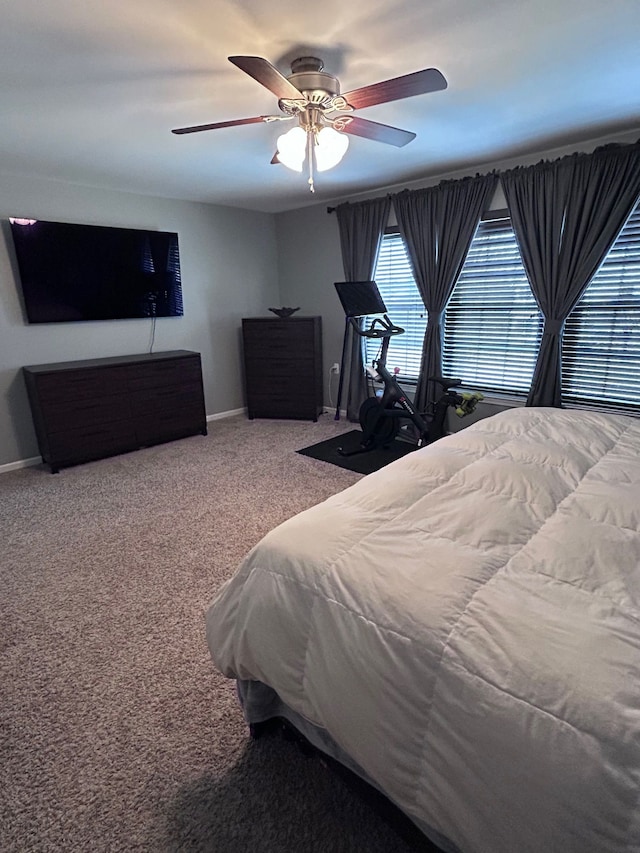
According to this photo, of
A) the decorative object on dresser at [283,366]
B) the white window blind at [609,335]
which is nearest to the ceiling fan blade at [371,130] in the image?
the white window blind at [609,335]

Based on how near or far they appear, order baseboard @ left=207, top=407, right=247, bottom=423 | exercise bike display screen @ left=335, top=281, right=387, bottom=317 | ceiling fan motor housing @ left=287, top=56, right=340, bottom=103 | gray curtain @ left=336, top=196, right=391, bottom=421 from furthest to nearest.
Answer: baseboard @ left=207, top=407, right=247, bottom=423 < gray curtain @ left=336, top=196, right=391, bottom=421 < exercise bike display screen @ left=335, top=281, right=387, bottom=317 < ceiling fan motor housing @ left=287, top=56, right=340, bottom=103

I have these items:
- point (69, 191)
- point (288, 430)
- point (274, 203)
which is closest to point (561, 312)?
point (288, 430)

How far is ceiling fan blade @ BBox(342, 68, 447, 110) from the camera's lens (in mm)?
1549

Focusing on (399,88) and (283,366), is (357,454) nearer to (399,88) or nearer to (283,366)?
(283,366)

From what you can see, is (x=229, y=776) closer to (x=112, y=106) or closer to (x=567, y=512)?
(x=567, y=512)

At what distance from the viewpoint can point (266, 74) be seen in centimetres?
155

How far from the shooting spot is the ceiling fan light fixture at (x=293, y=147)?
2.00 meters

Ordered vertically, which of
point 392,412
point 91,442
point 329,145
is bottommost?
point 91,442

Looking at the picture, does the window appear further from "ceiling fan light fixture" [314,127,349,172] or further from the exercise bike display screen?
"ceiling fan light fixture" [314,127,349,172]

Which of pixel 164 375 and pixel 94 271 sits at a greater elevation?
pixel 94 271

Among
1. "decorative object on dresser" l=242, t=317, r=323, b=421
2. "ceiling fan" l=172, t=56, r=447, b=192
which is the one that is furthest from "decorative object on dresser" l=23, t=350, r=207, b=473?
"ceiling fan" l=172, t=56, r=447, b=192

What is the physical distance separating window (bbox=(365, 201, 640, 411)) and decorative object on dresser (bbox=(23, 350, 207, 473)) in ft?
7.09


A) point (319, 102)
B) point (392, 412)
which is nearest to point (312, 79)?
point (319, 102)

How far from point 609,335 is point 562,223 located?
877 millimetres
